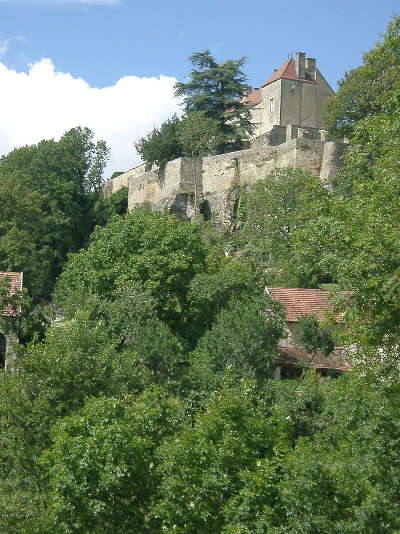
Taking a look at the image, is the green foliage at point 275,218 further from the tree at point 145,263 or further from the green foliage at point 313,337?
the green foliage at point 313,337

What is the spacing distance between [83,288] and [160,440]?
1890 centimetres

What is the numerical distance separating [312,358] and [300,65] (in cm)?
3652

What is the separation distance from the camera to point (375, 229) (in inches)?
790

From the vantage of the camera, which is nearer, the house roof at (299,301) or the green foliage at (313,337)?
the green foliage at (313,337)

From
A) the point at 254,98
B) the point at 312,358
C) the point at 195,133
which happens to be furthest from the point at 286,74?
the point at 312,358

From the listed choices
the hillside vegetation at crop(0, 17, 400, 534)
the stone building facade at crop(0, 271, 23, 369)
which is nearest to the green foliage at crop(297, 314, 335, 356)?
the hillside vegetation at crop(0, 17, 400, 534)

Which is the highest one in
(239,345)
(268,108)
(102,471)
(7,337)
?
(268,108)

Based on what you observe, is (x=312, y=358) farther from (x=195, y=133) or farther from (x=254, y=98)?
(x=254, y=98)

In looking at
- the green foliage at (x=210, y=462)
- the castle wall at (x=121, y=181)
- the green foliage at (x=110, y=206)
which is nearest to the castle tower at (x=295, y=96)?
the castle wall at (x=121, y=181)

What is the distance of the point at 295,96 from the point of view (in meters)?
66.9

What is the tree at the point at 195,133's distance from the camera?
59.0m

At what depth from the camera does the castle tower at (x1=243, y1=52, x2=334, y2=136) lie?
66.6 meters

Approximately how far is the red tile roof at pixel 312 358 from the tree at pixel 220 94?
2652 centimetres

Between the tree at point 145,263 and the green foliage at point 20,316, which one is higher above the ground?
the tree at point 145,263
